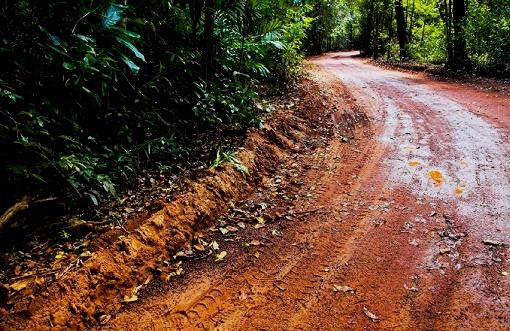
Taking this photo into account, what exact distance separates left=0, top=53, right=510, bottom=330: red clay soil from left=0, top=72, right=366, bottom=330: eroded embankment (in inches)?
0.5

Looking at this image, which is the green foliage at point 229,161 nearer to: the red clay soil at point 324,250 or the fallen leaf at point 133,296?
the red clay soil at point 324,250

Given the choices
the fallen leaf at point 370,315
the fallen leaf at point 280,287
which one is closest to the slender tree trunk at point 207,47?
the fallen leaf at point 280,287

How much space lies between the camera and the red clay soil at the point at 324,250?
2.94 meters

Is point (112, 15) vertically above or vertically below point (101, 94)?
above

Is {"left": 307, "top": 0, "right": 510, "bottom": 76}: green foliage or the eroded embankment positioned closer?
the eroded embankment

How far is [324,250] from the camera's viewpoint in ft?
12.2

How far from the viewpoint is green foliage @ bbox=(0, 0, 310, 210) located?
12.1 ft

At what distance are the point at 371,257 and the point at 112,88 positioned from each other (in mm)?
3780

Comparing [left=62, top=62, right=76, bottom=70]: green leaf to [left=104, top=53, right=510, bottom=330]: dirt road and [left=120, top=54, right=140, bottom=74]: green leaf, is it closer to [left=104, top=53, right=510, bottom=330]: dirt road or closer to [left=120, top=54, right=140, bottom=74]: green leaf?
[left=120, top=54, right=140, bottom=74]: green leaf

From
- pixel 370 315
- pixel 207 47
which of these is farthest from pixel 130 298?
pixel 207 47

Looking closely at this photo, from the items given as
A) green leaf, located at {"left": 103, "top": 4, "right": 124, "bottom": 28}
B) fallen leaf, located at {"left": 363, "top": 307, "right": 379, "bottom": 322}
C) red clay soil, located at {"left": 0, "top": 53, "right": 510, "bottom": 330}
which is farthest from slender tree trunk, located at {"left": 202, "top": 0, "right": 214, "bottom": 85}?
fallen leaf, located at {"left": 363, "top": 307, "right": 379, "bottom": 322}

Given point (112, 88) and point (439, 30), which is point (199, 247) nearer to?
point (112, 88)

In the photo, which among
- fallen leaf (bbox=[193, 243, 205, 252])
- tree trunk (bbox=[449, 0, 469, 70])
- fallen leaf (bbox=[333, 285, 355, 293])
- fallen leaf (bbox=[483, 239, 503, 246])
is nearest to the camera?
fallen leaf (bbox=[333, 285, 355, 293])

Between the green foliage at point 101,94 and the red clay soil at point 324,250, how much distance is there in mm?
919
